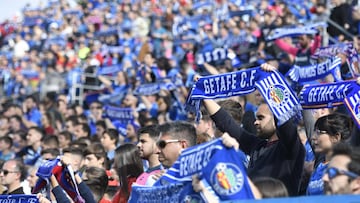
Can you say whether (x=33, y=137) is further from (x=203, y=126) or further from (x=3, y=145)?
(x=203, y=126)

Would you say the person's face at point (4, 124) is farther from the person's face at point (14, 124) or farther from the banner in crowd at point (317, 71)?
the banner in crowd at point (317, 71)

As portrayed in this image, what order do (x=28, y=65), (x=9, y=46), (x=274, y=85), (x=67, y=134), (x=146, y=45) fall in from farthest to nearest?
(x=9, y=46), (x=28, y=65), (x=146, y=45), (x=67, y=134), (x=274, y=85)

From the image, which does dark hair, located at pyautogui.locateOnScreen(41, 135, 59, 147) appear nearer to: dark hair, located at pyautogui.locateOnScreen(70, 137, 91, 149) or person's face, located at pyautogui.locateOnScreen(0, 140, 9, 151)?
dark hair, located at pyautogui.locateOnScreen(70, 137, 91, 149)

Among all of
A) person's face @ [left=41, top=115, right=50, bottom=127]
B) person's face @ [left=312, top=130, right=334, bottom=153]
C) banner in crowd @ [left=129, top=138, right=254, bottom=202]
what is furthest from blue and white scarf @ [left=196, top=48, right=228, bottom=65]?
banner in crowd @ [left=129, top=138, right=254, bottom=202]

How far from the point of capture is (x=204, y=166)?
179 inches

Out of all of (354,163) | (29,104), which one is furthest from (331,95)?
(29,104)

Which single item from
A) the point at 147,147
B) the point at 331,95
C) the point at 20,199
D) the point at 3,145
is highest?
the point at 331,95

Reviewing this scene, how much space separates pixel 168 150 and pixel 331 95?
1.61 meters

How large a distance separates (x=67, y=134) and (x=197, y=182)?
7.12 meters

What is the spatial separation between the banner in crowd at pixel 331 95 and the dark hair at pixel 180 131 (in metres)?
1.14

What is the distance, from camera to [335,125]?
232 inches

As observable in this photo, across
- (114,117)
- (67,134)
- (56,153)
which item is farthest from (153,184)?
(114,117)

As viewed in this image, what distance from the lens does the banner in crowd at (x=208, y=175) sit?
173 inches

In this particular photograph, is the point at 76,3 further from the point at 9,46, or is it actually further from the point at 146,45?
the point at 146,45
